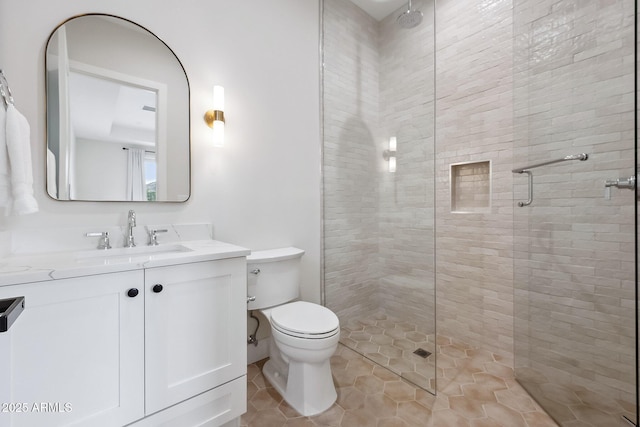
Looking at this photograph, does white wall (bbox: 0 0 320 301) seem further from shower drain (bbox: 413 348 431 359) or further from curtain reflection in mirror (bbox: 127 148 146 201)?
shower drain (bbox: 413 348 431 359)

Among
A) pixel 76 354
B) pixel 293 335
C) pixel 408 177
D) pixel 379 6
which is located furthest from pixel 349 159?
pixel 76 354

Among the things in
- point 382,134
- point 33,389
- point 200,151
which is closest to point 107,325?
point 33,389

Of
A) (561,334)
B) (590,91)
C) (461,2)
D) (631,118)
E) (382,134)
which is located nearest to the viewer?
(631,118)

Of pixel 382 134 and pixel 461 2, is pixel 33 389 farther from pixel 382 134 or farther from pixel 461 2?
pixel 461 2

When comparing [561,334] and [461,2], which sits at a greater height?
[461,2]

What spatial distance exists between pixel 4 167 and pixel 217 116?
37.6 inches

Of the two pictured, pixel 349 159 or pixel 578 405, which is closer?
pixel 578 405

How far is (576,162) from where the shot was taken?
1.41m

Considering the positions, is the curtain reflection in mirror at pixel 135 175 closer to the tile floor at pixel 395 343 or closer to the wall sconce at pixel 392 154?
the wall sconce at pixel 392 154

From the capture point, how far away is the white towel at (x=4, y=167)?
1036 mm

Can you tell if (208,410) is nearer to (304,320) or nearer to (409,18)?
(304,320)

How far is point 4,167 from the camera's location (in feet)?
3.44

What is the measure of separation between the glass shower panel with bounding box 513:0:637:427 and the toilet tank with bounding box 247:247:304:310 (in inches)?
57.8

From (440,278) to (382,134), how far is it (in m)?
1.27
